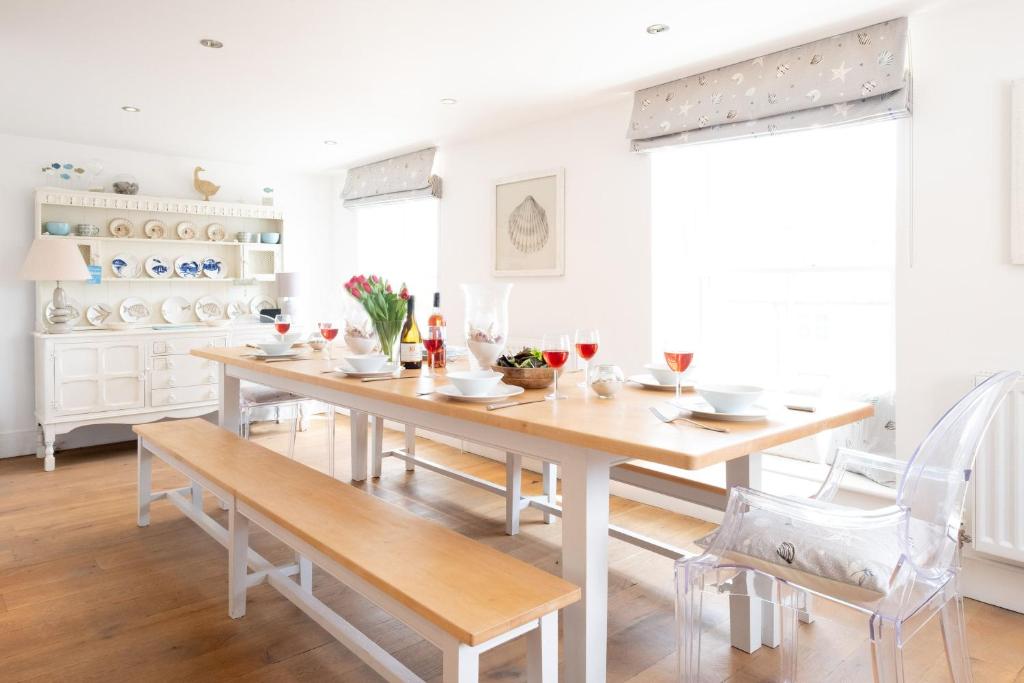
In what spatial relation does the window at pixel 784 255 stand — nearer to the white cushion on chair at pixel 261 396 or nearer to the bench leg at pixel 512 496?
the bench leg at pixel 512 496

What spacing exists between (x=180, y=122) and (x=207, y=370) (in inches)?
71.4

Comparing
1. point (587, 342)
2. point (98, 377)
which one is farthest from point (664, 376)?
point (98, 377)

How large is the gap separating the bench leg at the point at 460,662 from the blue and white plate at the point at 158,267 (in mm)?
4759

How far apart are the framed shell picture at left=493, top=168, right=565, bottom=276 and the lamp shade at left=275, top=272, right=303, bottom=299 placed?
209 centimetres

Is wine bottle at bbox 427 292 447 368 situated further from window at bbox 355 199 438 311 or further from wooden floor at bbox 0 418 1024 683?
window at bbox 355 199 438 311

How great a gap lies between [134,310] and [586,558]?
4.86 metres

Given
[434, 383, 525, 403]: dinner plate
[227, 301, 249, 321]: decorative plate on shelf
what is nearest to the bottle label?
[434, 383, 525, 403]: dinner plate

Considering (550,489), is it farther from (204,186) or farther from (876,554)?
(204,186)

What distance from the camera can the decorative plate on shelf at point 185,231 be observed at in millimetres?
5336

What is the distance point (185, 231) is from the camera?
17.6ft

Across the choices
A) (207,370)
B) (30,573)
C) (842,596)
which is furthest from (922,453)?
(207,370)

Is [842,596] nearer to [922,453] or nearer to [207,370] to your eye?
[922,453]

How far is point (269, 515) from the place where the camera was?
2023mm

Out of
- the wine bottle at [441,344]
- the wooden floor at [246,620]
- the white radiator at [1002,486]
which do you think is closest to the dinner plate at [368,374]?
the wine bottle at [441,344]
